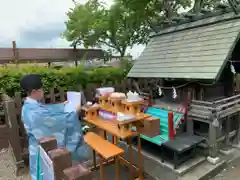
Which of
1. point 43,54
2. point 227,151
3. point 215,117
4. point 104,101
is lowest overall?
point 227,151

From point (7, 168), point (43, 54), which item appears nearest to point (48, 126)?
point (7, 168)

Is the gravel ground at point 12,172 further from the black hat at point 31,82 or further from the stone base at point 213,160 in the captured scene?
the black hat at point 31,82

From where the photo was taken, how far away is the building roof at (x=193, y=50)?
12.8ft

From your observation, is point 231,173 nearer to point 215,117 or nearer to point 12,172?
point 215,117

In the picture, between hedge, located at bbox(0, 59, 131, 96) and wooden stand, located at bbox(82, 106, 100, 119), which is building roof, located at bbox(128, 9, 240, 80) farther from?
wooden stand, located at bbox(82, 106, 100, 119)

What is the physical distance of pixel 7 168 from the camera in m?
4.25

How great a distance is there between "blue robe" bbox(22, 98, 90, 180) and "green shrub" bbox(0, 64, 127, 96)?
104 inches

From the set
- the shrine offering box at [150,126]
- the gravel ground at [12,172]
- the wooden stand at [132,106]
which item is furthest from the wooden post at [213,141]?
the wooden stand at [132,106]

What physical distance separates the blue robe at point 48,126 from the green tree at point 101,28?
8.93 metres

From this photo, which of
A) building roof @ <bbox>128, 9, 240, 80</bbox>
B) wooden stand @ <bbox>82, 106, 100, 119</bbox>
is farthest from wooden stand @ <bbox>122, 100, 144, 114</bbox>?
building roof @ <bbox>128, 9, 240, 80</bbox>

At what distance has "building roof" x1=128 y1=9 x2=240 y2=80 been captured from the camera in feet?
12.8

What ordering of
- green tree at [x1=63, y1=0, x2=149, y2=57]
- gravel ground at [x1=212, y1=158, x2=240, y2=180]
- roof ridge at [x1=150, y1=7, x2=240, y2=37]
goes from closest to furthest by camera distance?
gravel ground at [x1=212, y1=158, x2=240, y2=180]
roof ridge at [x1=150, y1=7, x2=240, y2=37]
green tree at [x1=63, y1=0, x2=149, y2=57]

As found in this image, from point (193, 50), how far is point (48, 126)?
153 inches

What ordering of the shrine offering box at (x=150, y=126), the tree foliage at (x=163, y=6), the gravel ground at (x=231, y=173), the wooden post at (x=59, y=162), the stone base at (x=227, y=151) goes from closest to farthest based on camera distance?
1. the wooden post at (x=59, y=162)
2. the shrine offering box at (x=150, y=126)
3. the gravel ground at (x=231, y=173)
4. the stone base at (x=227, y=151)
5. the tree foliage at (x=163, y=6)
